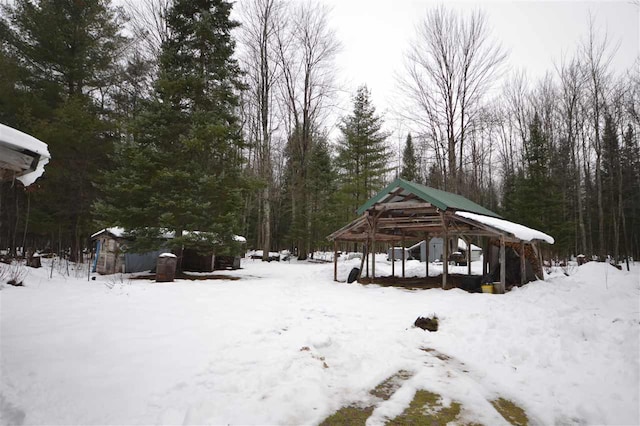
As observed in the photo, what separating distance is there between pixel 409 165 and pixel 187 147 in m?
32.5

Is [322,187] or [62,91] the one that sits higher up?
[62,91]

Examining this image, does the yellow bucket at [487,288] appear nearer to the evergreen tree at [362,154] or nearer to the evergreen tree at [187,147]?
the evergreen tree at [187,147]

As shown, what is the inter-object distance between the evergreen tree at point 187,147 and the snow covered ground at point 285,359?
5.53 metres

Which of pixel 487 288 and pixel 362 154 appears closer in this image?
pixel 487 288

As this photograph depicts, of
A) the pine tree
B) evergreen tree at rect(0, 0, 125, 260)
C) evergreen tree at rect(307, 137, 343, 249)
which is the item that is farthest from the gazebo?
evergreen tree at rect(307, 137, 343, 249)

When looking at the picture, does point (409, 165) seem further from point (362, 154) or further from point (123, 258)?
point (123, 258)

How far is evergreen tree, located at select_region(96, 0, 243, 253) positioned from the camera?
42.2ft

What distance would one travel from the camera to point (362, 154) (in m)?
29.4

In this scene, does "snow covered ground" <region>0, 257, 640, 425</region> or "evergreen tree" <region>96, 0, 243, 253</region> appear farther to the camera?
"evergreen tree" <region>96, 0, 243, 253</region>

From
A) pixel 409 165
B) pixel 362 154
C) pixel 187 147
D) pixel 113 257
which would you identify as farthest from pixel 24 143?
pixel 409 165

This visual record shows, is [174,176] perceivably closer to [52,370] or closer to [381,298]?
[381,298]

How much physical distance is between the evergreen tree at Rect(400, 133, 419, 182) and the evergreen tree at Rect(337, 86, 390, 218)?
11.2m

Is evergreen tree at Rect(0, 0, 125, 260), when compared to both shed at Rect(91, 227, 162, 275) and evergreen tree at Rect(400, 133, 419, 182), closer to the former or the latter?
shed at Rect(91, 227, 162, 275)

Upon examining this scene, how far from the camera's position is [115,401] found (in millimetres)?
3014
